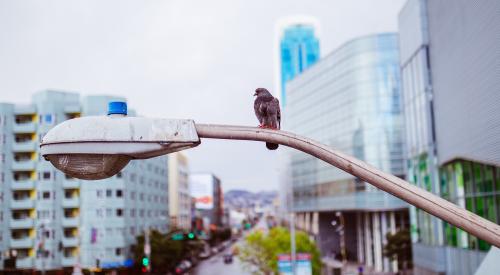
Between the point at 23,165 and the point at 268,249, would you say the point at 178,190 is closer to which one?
the point at 23,165

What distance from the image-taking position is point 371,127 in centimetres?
7438

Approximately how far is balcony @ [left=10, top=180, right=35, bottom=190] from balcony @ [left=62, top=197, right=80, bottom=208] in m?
3.71

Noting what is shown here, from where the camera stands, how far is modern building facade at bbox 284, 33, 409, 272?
7312 cm

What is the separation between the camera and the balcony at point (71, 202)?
199 feet

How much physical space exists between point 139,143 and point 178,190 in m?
101

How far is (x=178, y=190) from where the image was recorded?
347ft

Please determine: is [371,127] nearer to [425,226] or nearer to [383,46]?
[383,46]

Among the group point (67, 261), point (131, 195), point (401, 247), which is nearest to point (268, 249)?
point (401, 247)

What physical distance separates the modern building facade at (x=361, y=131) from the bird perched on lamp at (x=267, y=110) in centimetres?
6491

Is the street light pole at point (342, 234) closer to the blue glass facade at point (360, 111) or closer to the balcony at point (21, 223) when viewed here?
the blue glass facade at point (360, 111)

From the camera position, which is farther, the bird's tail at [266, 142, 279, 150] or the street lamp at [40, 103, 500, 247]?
the bird's tail at [266, 142, 279, 150]

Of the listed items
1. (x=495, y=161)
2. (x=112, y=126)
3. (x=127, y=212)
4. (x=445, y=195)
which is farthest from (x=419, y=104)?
(x=127, y=212)

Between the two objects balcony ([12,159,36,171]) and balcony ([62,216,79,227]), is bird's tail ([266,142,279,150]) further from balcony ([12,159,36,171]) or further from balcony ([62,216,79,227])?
balcony ([12,159,36,171])

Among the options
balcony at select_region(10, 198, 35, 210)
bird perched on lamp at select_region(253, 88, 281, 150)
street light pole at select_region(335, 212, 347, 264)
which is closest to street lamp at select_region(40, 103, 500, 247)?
bird perched on lamp at select_region(253, 88, 281, 150)
